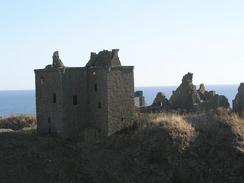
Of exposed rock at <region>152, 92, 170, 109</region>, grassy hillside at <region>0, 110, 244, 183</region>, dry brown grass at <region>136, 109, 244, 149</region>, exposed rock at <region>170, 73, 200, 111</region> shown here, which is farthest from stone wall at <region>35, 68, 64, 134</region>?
exposed rock at <region>152, 92, 170, 109</region>

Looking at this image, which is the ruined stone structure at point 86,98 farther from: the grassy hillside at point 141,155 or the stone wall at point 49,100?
the grassy hillside at point 141,155

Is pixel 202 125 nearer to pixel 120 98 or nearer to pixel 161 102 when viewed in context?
pixel 120 98

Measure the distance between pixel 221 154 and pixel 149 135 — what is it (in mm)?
4542

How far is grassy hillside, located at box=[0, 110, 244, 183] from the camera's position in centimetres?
3422

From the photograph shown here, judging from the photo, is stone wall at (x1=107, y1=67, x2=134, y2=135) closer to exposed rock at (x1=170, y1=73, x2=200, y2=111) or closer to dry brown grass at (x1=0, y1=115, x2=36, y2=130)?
exposed rock at (x1=170, y1=73, x2=200, y2=111)

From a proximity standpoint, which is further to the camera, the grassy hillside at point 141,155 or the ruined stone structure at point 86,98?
the ruined stone structure at point 86,98

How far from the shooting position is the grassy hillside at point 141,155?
3422cm

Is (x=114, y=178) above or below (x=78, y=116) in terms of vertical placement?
below

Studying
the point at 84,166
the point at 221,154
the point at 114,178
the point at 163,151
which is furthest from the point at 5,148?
the point at 221,154

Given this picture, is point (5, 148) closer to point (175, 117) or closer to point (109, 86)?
point (109, 86)

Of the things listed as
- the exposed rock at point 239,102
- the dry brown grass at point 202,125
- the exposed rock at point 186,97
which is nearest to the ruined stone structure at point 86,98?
the dry brown grass at point 202,125

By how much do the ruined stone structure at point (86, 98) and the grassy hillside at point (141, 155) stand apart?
1097mm

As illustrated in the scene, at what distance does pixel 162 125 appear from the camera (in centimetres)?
3800

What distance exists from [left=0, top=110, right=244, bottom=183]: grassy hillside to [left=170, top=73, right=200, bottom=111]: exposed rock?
871cm
